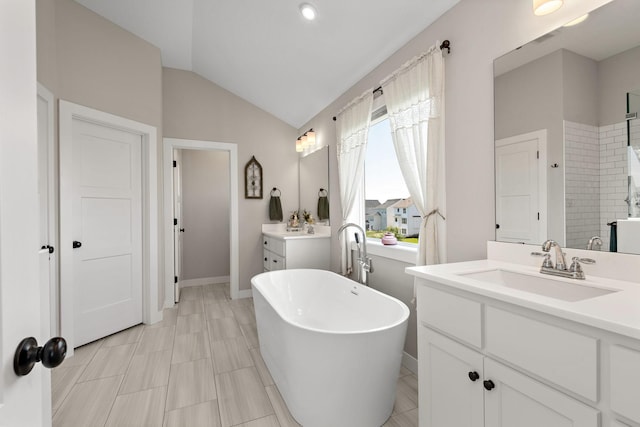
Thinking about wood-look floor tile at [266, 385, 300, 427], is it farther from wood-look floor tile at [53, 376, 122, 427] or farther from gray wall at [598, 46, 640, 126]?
gray wall at [598, 46, 640, 126]

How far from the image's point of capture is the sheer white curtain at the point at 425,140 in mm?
1917

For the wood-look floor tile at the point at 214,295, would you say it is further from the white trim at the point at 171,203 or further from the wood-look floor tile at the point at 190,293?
the white trim at the point at 171,203

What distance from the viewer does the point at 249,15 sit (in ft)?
8.47

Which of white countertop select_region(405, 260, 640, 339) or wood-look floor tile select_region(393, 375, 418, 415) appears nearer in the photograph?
white countertop select_region(405, 260, 640, 339)

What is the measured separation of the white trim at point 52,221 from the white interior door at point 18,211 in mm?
2226

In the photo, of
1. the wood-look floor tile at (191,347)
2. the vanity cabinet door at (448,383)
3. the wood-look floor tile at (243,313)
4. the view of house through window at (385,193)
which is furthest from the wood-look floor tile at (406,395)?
the wood-look floor tile at (243,313)

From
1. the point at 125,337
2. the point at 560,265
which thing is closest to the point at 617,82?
the point at 560,265

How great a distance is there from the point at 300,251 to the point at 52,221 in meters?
2.21

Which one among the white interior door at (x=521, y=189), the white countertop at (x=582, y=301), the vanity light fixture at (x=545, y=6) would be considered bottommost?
the white countertop at (x=582, y=301)

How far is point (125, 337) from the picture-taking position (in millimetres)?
2805

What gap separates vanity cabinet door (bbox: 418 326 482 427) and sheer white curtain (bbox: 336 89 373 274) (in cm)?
172

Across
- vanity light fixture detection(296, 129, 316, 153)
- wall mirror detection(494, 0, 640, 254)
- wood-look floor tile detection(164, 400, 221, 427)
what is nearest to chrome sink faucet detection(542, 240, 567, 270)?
wall mirror detection(494, 0, 640, 254)

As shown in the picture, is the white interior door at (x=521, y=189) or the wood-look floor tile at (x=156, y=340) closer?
the white interior door at (x=521, y=189)

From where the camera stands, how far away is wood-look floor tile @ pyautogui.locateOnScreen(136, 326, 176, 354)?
101 inches
